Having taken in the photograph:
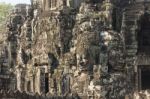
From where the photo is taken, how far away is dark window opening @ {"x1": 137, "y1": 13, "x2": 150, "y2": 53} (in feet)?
151

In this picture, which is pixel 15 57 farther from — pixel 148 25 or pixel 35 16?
pixel 148 25

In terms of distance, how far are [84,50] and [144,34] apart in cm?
538

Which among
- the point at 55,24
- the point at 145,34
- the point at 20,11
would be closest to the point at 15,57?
the point at 20,11

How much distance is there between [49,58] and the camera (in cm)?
4700

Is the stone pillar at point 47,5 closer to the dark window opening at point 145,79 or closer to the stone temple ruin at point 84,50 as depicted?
the stone temple ruin at point 84,50

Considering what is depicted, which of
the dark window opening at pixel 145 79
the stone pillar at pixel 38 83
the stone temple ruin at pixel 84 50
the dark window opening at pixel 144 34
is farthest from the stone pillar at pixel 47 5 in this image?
the dark window opening at pixel 145 79

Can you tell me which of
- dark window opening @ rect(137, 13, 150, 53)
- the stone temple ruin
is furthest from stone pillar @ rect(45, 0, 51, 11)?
dark window opening @ rect(137, 13, 150, 53)

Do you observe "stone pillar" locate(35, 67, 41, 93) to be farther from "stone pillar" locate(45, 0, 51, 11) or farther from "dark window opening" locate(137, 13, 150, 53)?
"dark window opening" locate(137, 13, 150, 53)

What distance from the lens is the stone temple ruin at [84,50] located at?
1661 inches

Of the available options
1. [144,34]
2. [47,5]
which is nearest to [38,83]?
[47,5]

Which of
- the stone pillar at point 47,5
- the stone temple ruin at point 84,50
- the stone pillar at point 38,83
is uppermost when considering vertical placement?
the stone pillar at point 47,5

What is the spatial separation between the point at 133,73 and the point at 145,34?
3.75 metres

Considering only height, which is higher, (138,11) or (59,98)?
(138,11)

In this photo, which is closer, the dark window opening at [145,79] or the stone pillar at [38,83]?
the dark window opening at [145,79]
